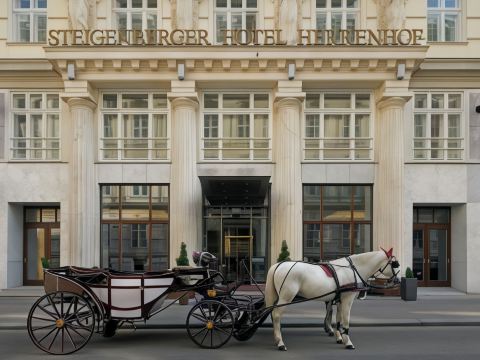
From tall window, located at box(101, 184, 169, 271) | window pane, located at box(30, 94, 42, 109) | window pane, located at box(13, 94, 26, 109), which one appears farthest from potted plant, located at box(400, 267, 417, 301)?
window pane, located at box(13, 94, 26, 109)

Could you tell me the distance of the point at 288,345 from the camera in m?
8.84

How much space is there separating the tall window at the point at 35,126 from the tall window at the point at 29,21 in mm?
2081

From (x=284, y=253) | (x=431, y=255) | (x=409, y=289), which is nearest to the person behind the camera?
(x=409, y=289)

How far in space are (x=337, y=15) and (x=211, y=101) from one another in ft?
17.7

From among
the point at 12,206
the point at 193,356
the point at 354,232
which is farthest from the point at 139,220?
the point at 193,356

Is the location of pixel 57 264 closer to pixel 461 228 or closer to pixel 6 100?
pixel 6 100

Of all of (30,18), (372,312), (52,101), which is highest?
(30,18)

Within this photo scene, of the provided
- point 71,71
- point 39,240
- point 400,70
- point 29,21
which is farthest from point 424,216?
point 29,21

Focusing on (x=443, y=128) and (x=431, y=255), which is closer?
(x=443, y=128)

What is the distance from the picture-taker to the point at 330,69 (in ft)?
52.7

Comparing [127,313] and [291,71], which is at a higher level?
[291,71]

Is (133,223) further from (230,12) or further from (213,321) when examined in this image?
(213,321)

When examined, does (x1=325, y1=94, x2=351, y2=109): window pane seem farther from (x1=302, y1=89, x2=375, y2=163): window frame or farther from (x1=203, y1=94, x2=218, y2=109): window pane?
(x1=203, y1=94, x2=218, y2=109): window pane

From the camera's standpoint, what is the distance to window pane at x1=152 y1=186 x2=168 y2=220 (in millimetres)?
17047
